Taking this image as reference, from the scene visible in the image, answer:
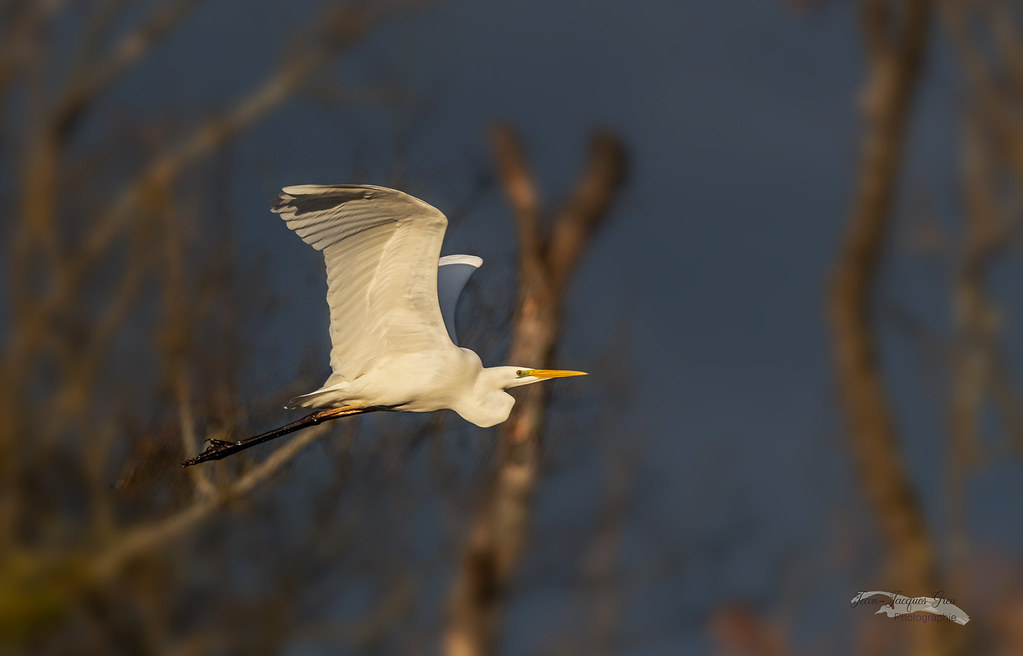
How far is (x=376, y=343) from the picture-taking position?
3.44 meters

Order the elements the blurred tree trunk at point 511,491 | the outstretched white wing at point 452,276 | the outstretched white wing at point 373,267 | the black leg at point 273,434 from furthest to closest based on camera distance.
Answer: the blurred tree trunk at point 511,491 → the outstretched white wing at point 452,276 → the black leg at point 273,434 → the outstretched white wing at point 373,267

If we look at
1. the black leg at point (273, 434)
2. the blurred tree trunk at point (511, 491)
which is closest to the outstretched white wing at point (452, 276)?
the black leg at point (273, 434)

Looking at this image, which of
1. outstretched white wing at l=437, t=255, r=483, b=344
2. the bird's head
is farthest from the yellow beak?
outstretched white wing at l=437, t=255, r=483, b=344

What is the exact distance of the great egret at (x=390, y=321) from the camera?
128 inches

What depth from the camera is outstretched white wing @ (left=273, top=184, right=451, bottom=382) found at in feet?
10.5

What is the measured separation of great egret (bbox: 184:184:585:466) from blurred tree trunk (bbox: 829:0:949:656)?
6094 millimetres

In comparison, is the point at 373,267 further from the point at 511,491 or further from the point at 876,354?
the point at 876,354

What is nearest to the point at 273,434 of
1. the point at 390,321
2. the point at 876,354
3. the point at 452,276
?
the point at 390,321

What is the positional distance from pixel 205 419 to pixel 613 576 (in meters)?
6.04

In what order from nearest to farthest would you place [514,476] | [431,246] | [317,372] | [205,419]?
[431,246]
[317,372]
[205,419]
[514,476]

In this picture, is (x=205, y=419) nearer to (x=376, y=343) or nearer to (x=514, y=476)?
(x=376, y=343)

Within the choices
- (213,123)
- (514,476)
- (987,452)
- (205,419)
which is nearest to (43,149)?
(213,123)

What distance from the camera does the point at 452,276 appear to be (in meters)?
3.82

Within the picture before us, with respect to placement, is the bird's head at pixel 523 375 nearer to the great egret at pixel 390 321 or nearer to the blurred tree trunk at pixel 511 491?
the great egret at pixel 390 321
